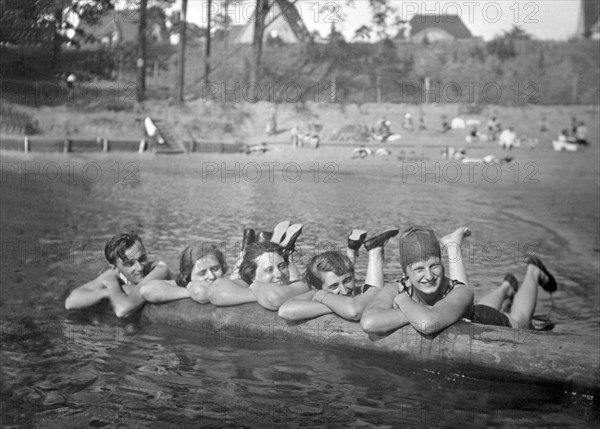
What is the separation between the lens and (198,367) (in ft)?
15.2

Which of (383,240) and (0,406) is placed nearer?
(0,406)

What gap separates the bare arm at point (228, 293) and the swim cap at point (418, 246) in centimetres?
99

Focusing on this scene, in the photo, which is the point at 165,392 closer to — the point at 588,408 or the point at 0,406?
the point at 0,406

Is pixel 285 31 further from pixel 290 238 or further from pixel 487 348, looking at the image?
pixel 487 348

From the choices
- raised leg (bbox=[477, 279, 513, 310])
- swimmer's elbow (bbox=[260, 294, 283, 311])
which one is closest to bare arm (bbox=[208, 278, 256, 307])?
swimmer's elbow (bbox=[260, 294, 283, 311])

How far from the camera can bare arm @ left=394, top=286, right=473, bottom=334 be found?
400cm

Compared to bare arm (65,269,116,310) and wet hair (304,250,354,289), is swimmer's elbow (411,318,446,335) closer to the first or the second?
wet hair (304,250,354,289)

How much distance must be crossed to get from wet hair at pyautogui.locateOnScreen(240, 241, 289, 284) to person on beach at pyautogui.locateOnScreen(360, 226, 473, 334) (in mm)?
911

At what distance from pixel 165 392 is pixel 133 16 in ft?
61.7

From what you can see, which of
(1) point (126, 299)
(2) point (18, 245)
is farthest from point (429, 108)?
(1) point (126, 299)

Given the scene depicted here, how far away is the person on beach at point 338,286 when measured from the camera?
429 cm

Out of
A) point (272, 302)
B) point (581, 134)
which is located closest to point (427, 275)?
point (272, 302)

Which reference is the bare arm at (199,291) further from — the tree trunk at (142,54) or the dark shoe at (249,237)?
the tree trunk at (142,54)

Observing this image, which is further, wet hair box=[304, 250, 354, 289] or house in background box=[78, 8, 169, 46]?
house in background box=[78, 8, 169, 46]
